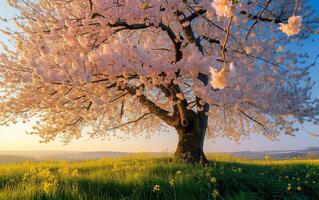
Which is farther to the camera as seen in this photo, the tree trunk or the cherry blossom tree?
the tree trunk

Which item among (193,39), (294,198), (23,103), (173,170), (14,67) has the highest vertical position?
(193,39)

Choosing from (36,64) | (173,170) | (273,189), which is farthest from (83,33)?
(273,189)

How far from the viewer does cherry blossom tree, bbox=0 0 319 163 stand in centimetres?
1041

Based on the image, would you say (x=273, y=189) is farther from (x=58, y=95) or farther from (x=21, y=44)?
(x=21, y=44)

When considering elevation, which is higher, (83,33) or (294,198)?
(83,33)

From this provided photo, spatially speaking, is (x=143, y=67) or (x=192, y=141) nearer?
(x=143, y=67)

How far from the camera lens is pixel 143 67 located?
10391 millimetres

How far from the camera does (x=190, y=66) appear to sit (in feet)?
36.0

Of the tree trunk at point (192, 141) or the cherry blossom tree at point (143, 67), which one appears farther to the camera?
the tree trunk at point (192, 141)

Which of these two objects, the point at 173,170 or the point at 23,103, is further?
the point at 23,103

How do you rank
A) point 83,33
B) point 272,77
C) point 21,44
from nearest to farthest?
point 83,33 < point 21,44 < point 272,77

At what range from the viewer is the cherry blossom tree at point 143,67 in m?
10.4

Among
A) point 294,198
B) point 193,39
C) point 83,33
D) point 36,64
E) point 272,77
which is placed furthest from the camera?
point 272,77

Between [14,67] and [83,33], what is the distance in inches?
126
